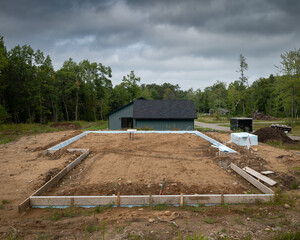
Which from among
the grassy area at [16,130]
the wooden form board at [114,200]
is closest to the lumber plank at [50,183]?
the wooden form board at [114,200]

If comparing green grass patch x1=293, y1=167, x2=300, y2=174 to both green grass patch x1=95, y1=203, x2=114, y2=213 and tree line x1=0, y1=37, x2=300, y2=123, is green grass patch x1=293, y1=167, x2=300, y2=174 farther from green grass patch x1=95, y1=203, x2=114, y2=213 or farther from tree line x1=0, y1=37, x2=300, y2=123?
tree line x1=0, y1=37, x2=300, y2=123

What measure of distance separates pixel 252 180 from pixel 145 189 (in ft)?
11.1

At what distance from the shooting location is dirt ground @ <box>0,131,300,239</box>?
12.6 ft

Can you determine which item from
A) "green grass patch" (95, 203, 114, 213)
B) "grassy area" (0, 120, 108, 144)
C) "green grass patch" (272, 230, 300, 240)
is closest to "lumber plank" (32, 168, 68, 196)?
"green grass patch" (95, 203, 114, 213)

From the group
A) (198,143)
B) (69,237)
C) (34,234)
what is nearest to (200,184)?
(69,237)

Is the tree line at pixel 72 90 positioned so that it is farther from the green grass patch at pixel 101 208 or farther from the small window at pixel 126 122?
the green grass patch at pixel 101 208

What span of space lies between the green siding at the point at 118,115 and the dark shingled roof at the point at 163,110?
77 cm

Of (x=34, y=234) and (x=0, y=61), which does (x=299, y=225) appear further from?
(x=0, y=61)

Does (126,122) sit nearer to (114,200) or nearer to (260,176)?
(260,176)

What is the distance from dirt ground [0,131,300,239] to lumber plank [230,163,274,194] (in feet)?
0.67

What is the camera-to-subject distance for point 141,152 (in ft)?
33.1

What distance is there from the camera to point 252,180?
6.30 metres

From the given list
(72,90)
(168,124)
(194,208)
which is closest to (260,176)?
(194,208)

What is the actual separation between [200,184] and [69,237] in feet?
12.8
